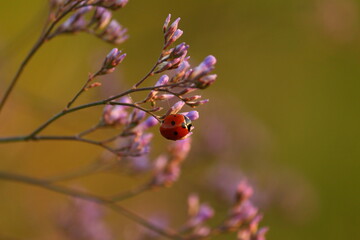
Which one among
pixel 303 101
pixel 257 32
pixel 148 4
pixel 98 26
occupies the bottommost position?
pixel 98 26

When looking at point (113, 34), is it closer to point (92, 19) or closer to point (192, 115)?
point (92, 19)

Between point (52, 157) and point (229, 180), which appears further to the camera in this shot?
point (52, 157)

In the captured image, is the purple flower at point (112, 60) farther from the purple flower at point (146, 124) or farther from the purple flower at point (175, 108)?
the purple flower at point (146, 124)

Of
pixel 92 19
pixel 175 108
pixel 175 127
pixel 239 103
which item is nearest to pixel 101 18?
pixel 92 19

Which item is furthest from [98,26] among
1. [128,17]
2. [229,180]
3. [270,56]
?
[270,56]

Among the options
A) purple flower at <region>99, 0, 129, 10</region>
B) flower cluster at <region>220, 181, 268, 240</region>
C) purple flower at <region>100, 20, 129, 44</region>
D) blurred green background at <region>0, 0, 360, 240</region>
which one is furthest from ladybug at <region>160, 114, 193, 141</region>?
blurred green background at <region>0, 0, 360, 240</region>

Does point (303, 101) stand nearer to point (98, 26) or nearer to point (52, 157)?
point (52, 157)
